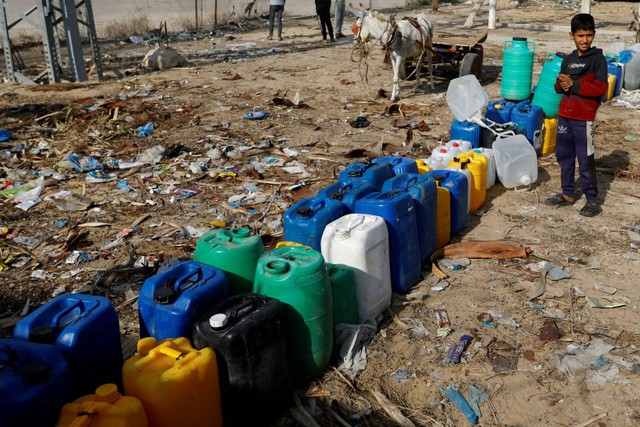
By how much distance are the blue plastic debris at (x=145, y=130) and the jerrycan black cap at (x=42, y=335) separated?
281 inches

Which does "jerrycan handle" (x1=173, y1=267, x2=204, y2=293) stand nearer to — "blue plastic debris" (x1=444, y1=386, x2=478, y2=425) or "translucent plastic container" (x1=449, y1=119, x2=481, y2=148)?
"blue plastic debris" (x1=444, y1=386, x2=478, y2=425)

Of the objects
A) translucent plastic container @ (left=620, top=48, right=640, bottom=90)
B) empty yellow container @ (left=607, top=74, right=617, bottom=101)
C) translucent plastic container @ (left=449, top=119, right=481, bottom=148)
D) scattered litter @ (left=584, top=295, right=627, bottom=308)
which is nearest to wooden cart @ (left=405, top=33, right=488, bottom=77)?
empty yellow container @ (left=607, top=74, right=617, bottom=101)

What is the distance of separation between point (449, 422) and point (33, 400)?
248 centimetres

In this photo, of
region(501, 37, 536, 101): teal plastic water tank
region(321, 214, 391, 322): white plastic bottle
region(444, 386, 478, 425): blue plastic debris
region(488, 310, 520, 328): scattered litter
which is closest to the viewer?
region(444, 386, 478, 425): blue plastic debris

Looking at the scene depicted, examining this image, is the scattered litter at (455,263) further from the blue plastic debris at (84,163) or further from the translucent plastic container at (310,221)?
the blue plastic debris at (84,163)

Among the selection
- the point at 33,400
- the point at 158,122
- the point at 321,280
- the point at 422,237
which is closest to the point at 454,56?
the point at 158,122

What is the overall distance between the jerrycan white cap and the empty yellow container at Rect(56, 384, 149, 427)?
0.61m

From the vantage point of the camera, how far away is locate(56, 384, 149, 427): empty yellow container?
2.83 meters

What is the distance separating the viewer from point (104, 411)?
9.46 ft

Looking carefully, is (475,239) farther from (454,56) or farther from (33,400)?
(454,56)

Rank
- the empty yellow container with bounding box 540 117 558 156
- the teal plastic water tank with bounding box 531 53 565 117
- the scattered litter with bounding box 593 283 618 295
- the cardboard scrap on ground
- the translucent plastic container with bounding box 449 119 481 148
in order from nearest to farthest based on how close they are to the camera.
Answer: the scattered litter with bounding box 593 283 618 295
the cardboard scrap on ground
the translucent plastic container with bounding box 449 119 481 148
the empty yellow container with bounding box 540 117 558 156
the teal plastic water tank with bounding box 531 53 565 117

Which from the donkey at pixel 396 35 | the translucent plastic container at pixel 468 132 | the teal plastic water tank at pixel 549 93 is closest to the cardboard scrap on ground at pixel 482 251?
the translucent plastic container at pixel 468 132

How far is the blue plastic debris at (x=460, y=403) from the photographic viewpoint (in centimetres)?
392

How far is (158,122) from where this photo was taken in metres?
10.8
